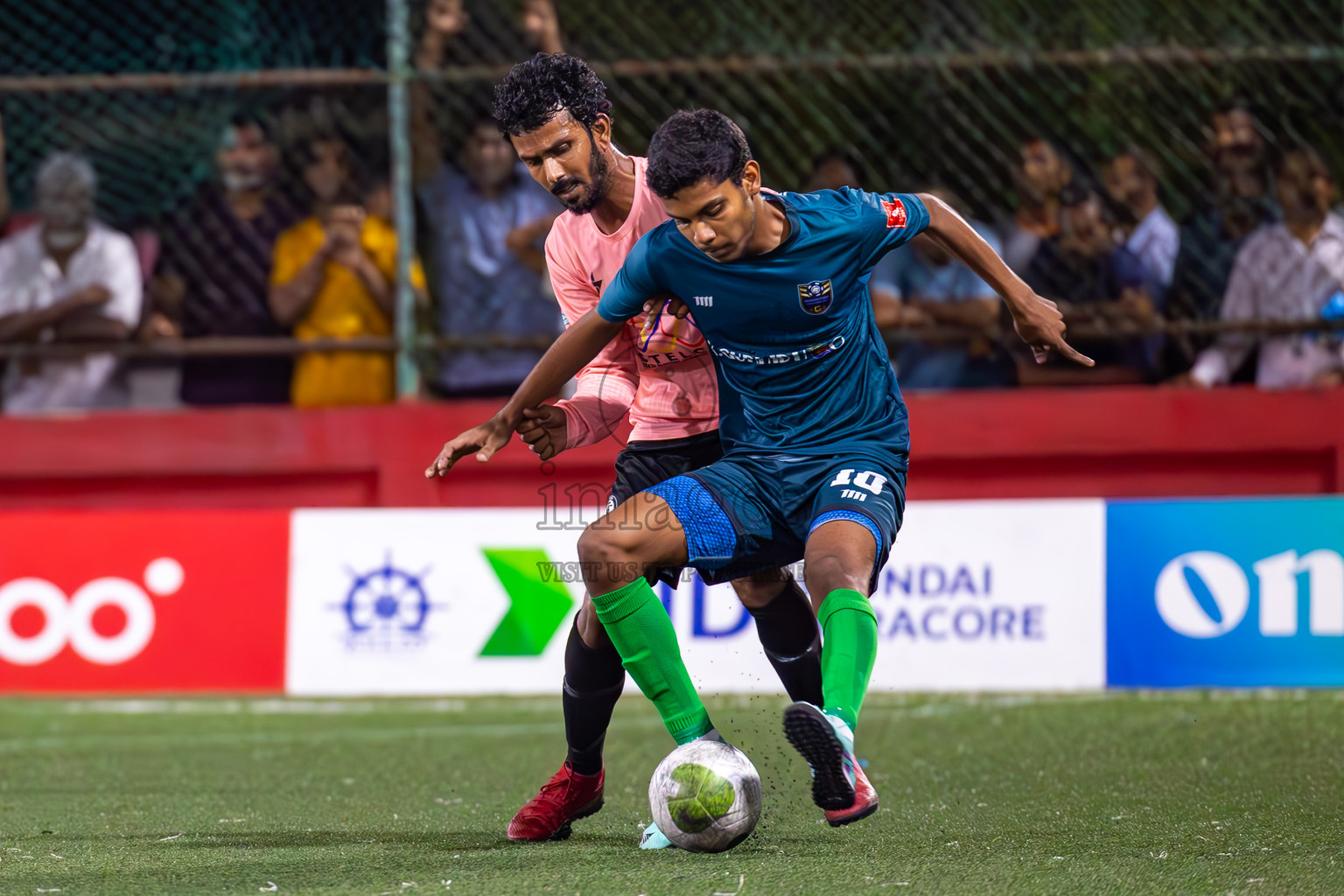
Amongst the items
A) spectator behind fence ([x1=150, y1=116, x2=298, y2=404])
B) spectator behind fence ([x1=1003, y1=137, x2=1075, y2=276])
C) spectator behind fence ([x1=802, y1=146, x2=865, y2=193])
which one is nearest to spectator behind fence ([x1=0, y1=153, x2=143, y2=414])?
spectator behind fence ([x1=150, y1=116, x2=298, y2=404])

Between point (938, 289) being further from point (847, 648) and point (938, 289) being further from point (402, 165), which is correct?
point (847, 648)

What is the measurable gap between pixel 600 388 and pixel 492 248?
3997 millimetres

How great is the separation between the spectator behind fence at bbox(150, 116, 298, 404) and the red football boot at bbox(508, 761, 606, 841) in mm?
4814

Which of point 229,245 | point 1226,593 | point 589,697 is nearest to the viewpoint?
point 589,697

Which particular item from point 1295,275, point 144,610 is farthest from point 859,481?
point 144,610

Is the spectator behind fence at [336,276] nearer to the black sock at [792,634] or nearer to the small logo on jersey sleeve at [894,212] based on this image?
the black sock at [792,634]

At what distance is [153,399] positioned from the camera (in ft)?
28.2

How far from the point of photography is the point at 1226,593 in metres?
7.29

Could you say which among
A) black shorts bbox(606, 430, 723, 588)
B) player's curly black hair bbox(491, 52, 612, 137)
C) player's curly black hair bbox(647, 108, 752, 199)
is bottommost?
black shorts bbox(606, 430, 723, 588)

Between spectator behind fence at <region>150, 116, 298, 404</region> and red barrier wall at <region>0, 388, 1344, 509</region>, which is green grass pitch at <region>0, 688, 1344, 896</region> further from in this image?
spectator behind fence at <region>150, 116, 298, 404</region>

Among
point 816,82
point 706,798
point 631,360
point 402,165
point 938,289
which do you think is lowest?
point 706,798

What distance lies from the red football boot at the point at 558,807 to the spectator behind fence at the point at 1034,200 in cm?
447

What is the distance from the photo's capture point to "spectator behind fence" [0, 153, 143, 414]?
819 cm

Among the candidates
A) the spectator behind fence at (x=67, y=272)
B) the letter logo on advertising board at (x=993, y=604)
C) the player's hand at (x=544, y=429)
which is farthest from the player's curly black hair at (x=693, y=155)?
the spectator behind fence at (x=67, y=272)
